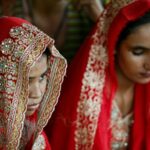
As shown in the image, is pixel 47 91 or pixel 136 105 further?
pixel 136 105

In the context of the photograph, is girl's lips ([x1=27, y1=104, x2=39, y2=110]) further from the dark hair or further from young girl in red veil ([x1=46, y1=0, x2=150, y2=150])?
the dark hair

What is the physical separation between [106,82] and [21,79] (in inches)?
19.1

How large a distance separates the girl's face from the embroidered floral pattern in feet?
0.26

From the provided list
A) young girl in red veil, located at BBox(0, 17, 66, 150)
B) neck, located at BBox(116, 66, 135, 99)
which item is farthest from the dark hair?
young girl in red veil, located at BBox(0, 17, 66, 150)

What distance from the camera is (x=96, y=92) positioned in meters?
1.84

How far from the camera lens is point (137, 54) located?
175 cm

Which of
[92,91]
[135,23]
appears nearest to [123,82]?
[92,91]

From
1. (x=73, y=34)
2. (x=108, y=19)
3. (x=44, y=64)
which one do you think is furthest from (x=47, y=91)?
(x=73, y=34)

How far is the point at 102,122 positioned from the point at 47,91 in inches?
12.5

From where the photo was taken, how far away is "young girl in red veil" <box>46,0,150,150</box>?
1746 mm

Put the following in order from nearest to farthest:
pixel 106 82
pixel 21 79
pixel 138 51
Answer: pixel 21 79 → pixel 138 51 → pixel 106 82

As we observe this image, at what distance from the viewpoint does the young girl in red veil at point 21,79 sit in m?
1.46

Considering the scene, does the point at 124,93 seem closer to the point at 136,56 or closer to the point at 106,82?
the point at 106,82

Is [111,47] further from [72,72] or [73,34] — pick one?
[73,34]
